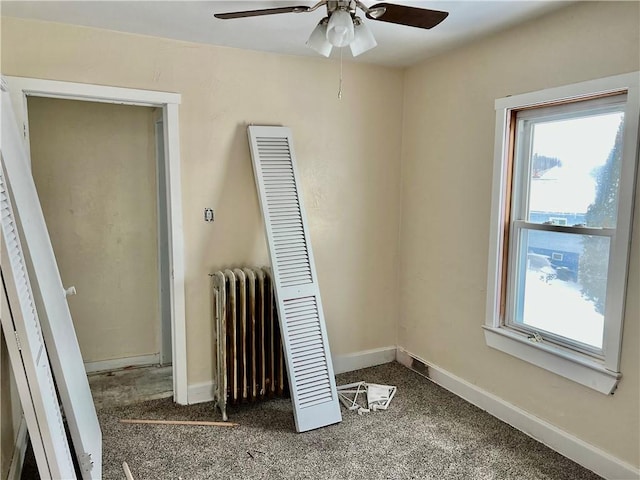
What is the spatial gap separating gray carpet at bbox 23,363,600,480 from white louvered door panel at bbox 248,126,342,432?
19 cm

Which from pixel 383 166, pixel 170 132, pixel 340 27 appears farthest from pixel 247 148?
pixel 340 27

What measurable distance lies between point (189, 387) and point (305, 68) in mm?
2388

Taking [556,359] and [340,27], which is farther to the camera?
[556,359]

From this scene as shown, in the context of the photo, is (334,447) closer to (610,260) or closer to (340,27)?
(610,260)

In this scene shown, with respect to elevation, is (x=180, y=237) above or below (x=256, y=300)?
above

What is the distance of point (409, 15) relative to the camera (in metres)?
1.82

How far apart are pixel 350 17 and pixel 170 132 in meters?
1.53

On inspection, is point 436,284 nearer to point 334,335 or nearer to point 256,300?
point 334,335

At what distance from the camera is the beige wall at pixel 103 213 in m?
3.38

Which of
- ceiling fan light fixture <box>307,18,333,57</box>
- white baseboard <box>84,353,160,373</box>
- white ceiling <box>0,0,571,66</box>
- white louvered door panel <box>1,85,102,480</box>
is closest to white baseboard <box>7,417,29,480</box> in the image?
white louvered door panel <box>1,85,102,480</box>

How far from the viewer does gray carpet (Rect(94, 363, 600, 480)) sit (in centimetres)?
238

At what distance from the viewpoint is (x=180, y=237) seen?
297cm

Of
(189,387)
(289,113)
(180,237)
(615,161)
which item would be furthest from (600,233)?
(189,387)

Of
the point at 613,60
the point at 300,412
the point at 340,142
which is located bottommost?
the point at 300,412
